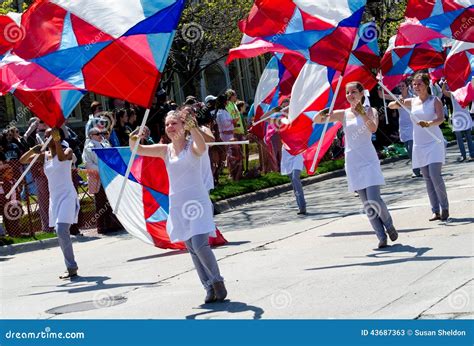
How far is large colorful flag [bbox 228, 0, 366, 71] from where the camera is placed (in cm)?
1203

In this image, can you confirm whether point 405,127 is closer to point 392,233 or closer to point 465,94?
point 465,94

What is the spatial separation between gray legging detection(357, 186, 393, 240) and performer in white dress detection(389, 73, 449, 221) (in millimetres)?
1738

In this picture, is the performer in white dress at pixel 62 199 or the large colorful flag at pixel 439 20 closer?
the performer in white dress at pixel 62 199

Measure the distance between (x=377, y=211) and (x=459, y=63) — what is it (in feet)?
16.7

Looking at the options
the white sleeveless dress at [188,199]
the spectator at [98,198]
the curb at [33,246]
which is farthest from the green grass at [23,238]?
the white sleeveless dress at [188,199]

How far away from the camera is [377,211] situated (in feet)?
36.7

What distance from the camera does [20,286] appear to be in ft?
39.3

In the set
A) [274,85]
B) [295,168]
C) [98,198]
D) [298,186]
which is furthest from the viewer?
[98,198]

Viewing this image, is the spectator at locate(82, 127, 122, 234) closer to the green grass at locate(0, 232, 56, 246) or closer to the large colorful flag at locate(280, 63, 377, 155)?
the green grass at locate(0, 232, 56, 246)

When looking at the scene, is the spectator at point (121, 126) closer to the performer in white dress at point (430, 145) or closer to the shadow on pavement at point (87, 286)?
the shadow on pavement at point (87, 286)

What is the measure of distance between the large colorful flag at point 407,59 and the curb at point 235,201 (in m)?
4.64

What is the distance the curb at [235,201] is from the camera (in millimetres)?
16078

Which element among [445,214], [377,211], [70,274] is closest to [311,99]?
[445,214]

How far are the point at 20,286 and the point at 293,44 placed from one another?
4246 millimetres
